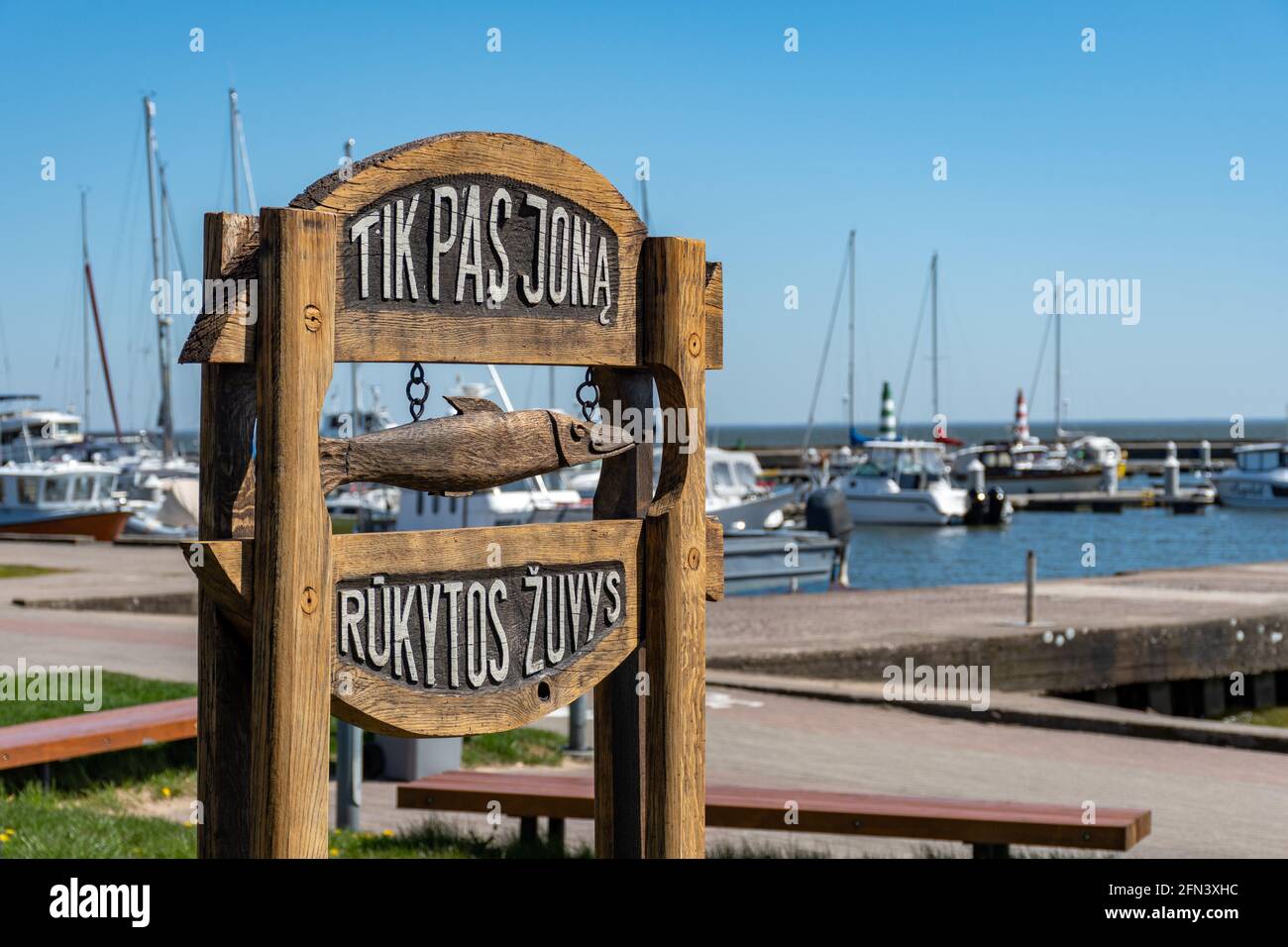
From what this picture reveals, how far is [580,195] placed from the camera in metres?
3.83

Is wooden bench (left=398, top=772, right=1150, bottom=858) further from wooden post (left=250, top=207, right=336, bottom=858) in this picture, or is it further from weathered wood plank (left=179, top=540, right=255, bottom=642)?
weathered wood plank (left=179, top=540, right=255, bottom=642)

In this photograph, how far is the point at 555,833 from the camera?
713 centimetres

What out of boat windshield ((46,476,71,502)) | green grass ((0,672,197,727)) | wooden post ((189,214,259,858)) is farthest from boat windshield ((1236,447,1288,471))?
wooden post ((189,214,259,858))

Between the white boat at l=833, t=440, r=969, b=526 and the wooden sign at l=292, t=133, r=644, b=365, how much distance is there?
51938 millimetres

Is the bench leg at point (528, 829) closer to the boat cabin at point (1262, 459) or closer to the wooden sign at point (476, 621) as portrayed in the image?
the wooden sign at point (476, 621)

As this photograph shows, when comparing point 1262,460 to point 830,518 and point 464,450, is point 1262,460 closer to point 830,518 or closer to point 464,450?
point 830,518

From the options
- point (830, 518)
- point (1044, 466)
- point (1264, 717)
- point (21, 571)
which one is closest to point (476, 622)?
point (1264, 717)

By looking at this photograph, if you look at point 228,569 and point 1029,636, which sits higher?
point 228,569

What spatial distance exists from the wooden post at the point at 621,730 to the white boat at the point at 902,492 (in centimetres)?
5148

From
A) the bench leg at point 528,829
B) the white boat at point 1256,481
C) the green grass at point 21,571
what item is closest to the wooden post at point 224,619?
the bench leg at point 528,829

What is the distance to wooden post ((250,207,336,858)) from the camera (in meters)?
3.22

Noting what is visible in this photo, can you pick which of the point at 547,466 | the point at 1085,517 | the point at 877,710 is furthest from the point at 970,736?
the point at 1085,517

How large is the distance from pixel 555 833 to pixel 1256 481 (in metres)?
61.3

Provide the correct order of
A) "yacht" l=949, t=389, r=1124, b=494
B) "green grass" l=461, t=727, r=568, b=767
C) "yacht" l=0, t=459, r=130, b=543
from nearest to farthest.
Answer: "green grass" l=461, t=727, r=568, b=767 < "yacht" l=0, t=459, r=130, b=543 < "yacht" l=949, t=389, r=1124, b=494
